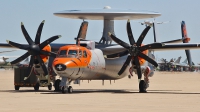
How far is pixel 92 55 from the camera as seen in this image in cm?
3612

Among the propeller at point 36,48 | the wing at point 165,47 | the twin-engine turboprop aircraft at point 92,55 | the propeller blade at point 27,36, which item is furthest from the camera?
the propeller blade at point 27,36

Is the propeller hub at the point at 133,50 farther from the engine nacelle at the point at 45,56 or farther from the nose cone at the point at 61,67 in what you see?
the engine nacelle at the point at 45,56

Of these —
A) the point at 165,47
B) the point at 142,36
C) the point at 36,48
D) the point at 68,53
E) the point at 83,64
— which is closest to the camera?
the point at 68,53

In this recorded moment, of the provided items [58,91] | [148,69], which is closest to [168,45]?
[148,69]

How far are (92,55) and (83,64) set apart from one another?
1871mm

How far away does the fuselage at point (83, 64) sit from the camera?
1300 inches

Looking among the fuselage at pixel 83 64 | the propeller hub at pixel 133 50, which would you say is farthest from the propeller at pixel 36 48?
the propeller hub at pixel 133 50

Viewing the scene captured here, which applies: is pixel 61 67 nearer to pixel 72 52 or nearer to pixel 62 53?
pixel 62 53

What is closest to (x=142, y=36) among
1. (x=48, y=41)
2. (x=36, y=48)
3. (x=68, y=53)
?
(x=68, y=53)

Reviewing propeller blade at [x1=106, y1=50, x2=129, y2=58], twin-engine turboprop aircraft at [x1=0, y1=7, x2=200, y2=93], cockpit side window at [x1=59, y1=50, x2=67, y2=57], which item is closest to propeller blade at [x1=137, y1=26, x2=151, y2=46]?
twin-engine turboprop aircraft at [x1=0, y1=7, x2=200, y2=93]

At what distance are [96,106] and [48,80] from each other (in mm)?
15955

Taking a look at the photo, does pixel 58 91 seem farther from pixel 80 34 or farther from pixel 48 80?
pixel 80 34

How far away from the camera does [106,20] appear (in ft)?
145

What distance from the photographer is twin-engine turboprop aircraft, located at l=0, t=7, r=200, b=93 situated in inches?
1339
